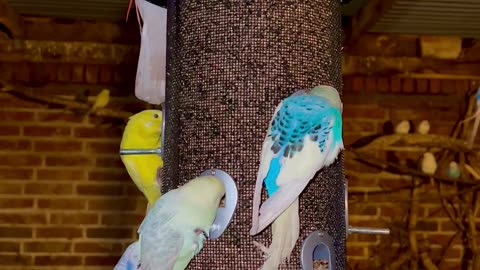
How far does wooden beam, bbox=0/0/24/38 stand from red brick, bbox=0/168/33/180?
1.68 ft

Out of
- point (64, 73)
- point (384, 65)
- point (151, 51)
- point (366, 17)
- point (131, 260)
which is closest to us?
point (131, 260)

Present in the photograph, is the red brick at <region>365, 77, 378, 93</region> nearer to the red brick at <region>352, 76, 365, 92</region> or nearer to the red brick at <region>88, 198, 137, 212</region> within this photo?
the red brick at <region>352, 76, 365, 92</region>

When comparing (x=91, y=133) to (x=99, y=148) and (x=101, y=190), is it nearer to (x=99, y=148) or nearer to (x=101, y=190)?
(x=99, y=148)

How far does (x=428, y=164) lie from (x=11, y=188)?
1.63 m

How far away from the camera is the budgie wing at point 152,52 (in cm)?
123

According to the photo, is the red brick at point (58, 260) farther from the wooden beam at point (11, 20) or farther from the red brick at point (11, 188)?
the wooden beam at point (11, 20)

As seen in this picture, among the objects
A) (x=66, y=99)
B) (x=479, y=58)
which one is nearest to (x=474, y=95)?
(x=479, y=58)

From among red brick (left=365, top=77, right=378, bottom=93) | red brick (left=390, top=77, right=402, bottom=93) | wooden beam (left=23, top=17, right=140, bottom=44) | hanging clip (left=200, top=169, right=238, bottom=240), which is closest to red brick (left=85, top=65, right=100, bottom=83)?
wooden beam (left=23, top=17, right=140, bottom=44)

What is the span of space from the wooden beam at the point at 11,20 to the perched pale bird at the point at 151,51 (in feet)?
4.69

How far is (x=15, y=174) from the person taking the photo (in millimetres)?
2822

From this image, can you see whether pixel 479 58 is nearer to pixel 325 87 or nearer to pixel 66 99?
pixel 66 99

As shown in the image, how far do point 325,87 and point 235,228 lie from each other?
0.73 feet

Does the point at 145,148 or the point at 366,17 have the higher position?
the point at 366,17

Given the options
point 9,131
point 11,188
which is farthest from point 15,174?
point 9,131
